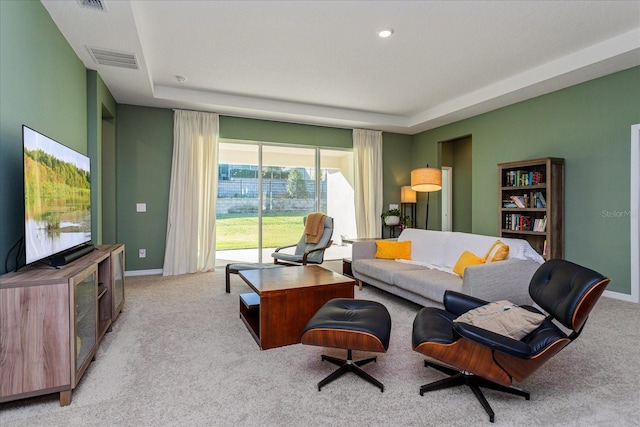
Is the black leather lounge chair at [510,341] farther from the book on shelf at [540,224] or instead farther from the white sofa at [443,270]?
the book on shelf at [540,224]

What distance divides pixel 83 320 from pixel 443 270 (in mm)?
3210

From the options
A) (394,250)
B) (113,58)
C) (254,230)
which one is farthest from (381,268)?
(113,58)

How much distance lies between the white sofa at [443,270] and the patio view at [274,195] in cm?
213

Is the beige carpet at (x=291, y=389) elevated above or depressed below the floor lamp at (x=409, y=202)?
below

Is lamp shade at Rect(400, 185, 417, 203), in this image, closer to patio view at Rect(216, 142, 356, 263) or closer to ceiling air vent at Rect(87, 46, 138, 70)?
patio view at Rect(216, 142, 356, 263)

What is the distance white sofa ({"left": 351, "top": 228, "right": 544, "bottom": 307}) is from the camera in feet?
9.30

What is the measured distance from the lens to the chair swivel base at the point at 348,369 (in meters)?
2.00

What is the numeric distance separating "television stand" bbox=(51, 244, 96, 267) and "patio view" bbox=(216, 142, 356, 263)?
3.02 meters

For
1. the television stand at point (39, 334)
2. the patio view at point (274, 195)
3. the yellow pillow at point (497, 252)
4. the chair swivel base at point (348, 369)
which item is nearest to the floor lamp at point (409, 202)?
the patio view at point (274, 195)

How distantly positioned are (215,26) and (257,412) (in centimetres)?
322

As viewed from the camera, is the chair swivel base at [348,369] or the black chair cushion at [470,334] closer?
the black chair cushion at [470,334]

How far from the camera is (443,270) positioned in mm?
3611

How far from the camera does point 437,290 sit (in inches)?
118

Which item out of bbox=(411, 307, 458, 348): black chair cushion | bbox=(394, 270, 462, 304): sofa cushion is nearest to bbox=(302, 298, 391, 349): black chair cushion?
bbox=(411, 307, 458, 348): black chair cushion
